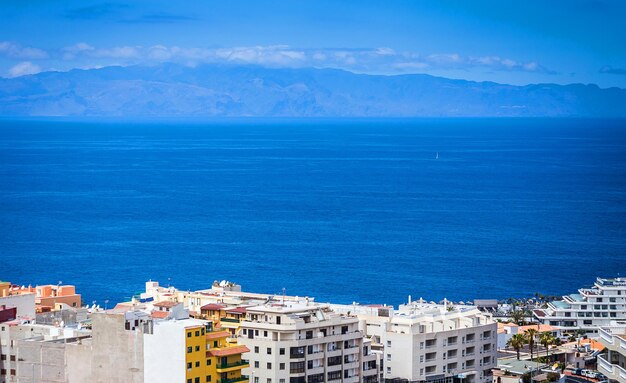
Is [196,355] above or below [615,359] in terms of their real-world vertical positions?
below

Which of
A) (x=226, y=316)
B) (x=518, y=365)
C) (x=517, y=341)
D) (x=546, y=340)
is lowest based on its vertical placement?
(x=518, y=365)

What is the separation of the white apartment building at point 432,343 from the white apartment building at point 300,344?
9.11ft

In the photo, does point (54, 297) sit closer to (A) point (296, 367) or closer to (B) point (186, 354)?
(A) point (296, 367)

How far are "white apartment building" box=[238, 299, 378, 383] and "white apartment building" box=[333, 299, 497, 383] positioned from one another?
9.11ft

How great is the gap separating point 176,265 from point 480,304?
87.1 ft

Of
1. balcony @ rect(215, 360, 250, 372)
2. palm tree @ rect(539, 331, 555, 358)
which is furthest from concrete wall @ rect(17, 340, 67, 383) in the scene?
palm tree @ rect(539, 331, 555, 358)

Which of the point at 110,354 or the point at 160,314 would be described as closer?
the point at 110,354

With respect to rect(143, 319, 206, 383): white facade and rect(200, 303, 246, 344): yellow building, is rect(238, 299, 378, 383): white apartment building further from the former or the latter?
rect(143, 319, 206, 383): white facade

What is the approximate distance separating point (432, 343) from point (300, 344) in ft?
22.9

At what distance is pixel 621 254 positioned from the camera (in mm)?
107500

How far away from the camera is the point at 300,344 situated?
44031 millimetres

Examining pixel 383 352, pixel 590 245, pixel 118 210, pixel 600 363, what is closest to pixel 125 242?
pixel 118 210

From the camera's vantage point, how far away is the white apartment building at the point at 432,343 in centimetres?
4862

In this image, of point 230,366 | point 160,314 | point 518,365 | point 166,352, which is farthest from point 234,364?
point 518,365
